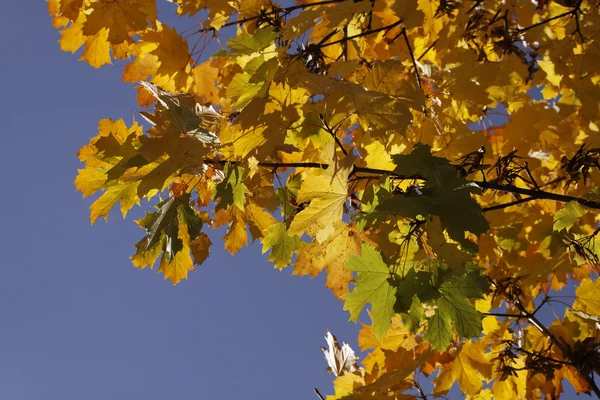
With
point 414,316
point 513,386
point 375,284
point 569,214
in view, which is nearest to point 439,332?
point 414,316

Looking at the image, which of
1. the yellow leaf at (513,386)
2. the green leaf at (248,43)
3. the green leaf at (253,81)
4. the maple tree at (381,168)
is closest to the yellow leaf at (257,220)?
the maple tree at (381,168)

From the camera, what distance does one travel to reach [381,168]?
2.56 m

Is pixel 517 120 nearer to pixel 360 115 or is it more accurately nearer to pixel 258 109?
pixel 360 115

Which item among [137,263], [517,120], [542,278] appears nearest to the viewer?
[137,263]

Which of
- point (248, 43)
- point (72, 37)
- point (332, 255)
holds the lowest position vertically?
point (332, 255)

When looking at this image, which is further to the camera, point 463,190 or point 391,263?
point 391,263

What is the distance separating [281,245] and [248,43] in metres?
0.85

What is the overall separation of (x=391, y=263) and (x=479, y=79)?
75.1 inches

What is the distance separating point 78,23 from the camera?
330 cm

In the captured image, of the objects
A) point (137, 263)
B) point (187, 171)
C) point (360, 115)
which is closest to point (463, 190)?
point (360, 115)

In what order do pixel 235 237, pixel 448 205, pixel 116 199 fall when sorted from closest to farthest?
pixel 448 205, pixel 116 199, pixel 235 237

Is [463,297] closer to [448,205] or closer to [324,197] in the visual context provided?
[448,205]

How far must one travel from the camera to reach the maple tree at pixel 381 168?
175 centimetres

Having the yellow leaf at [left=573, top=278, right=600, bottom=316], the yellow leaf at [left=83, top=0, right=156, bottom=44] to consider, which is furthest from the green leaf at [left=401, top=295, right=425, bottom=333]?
the yellow leaf at [left=83, top=0, right=156, bottom=44]
